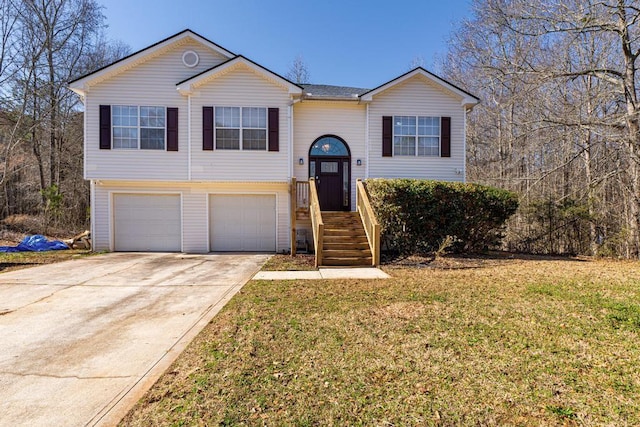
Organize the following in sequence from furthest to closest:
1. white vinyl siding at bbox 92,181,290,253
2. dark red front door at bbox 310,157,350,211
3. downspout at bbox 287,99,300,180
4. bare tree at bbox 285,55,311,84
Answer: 1. bare tree at bbox 285,55,311,84
2. dark red front door at bbox 310,157,350,211
3. white vinyl siding at bbox 92,181,290,253
4. downspout at bbox 287,99,300,180

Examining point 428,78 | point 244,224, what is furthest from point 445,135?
point 244,224

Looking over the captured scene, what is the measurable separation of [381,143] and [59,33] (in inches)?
744

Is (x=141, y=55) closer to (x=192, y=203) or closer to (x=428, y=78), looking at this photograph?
(x=192, y=203)

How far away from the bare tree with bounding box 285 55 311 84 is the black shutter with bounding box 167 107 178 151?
14.1m

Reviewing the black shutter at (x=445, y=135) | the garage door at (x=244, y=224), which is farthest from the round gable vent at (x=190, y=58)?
the black shutter at (x=445, y=135)

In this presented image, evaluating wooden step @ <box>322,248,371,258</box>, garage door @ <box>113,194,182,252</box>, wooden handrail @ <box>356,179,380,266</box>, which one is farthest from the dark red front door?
garage door @ <box>113,194,182,252</box>

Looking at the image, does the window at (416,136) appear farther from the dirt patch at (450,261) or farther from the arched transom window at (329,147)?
the dirt patch at (450,261)

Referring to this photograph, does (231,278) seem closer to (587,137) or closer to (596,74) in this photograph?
(596,74)

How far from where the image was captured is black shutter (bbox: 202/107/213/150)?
1101 centimetres

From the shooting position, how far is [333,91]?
12.7m

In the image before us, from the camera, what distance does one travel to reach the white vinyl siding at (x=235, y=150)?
11.0 m

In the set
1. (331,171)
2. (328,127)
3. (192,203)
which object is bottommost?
(192,203)

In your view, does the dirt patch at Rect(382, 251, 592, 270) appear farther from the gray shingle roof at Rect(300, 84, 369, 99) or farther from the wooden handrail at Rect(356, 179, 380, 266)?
the gray shingle roof at Rect(300, 84, 369, 99)

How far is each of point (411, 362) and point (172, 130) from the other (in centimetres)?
1084
